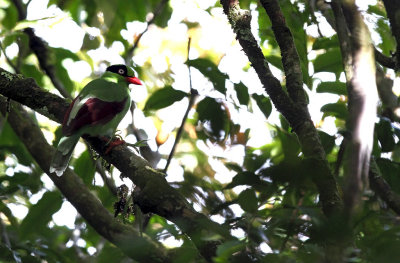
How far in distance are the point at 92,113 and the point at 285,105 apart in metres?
1.56

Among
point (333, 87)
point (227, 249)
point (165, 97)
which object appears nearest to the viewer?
point (227, 249)

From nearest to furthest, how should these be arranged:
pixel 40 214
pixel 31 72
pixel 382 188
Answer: pixel 382 188 → pixel 40 214 → pixel 31 72

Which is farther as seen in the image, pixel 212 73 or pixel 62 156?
pixel 62 156

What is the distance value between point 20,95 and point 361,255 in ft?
7.36

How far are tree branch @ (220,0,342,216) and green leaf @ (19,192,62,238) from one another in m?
1.48

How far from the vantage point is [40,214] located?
327 centimetres

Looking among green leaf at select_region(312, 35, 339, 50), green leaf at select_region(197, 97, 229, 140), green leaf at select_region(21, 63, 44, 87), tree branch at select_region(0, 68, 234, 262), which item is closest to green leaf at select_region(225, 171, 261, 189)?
tree branch at select_region(0, 68, 234, 262)

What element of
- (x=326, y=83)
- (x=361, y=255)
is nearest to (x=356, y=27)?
(x=361, y=255)

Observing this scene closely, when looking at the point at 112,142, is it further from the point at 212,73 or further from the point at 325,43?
the point at 325,43

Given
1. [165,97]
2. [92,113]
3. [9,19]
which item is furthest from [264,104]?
[9,19]

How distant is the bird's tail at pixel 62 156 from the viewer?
347 cm

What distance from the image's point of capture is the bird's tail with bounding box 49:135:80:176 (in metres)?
3.47

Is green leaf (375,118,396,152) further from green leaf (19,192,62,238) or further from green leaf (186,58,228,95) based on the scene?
green leaf (19,192,62,238)

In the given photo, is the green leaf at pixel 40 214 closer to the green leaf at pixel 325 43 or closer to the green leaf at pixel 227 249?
the green leaf at pixel 325 43
